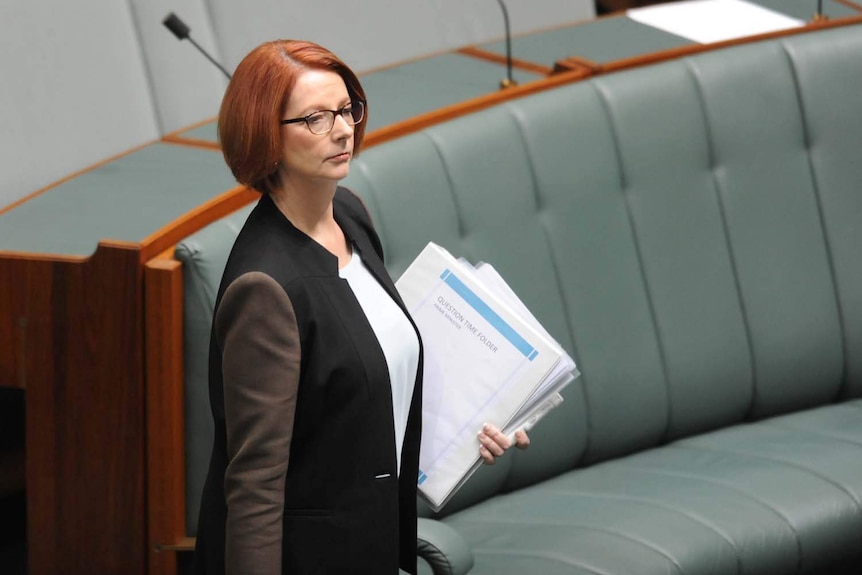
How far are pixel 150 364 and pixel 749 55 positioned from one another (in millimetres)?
1588

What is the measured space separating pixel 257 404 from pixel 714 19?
6.87ft

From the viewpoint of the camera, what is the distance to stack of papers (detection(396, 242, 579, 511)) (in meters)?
1.79

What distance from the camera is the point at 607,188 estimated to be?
2.79 m

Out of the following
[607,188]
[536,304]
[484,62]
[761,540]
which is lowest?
[761,540]

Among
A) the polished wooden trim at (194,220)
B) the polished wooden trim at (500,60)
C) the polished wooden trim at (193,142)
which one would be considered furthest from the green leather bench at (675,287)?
the polished wooden trim at (193,142)

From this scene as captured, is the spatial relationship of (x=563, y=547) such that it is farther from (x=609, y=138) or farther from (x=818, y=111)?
(x=818, y=111)

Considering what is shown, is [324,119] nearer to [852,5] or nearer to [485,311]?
[485,311]

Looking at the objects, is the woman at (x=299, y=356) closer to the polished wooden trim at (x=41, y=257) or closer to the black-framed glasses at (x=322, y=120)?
the black-framed glasses at (x=322, y=120)

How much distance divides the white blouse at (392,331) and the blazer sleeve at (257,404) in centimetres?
14

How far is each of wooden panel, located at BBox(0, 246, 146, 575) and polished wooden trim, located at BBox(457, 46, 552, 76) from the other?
1225 millimetres

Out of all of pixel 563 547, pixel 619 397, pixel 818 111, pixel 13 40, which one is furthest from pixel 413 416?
pixel 818 111

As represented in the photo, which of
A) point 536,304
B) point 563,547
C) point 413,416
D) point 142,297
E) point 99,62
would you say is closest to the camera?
point 413,416

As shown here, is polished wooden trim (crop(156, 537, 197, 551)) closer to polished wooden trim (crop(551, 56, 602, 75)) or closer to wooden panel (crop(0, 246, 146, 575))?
wooden panel (crop(0, 246, 146, 575))

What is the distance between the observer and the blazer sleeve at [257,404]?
1.50 metres
